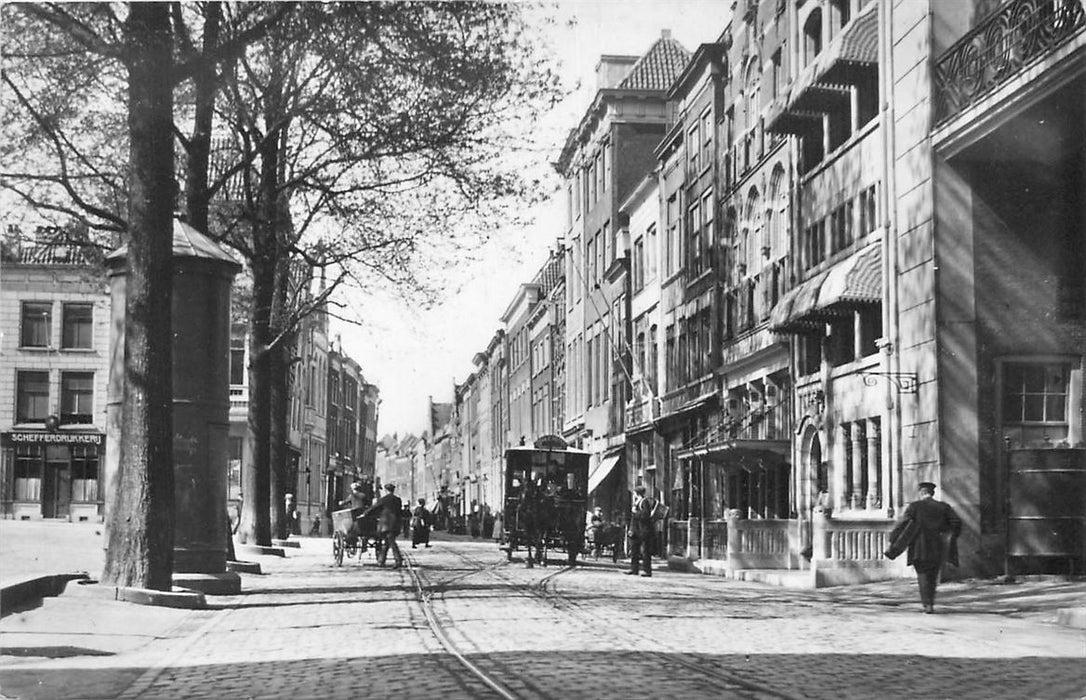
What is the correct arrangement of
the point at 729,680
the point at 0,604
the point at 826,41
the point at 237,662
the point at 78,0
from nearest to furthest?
the point at 729,680, the point at 237,662, the point at 0,604, the point at 78,0, the point at 826,41

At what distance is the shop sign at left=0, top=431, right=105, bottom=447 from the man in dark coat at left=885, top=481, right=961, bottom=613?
4807cm

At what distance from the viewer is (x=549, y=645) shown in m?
12.0

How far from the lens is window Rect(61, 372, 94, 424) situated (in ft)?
197

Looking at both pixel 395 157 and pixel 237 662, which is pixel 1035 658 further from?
pixel 395 157

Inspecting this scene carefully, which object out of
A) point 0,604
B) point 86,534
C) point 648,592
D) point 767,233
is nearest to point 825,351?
point 767,233

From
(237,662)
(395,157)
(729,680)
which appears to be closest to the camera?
(729,680)

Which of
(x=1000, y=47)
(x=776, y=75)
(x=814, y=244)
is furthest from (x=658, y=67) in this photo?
(x=1000, y=47)

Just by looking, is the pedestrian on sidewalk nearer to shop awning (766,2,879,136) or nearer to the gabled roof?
the gabled roof

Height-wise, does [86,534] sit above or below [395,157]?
below

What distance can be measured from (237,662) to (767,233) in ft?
76.5

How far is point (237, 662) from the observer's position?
10.9 metres

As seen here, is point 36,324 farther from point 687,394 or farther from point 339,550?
point 339,550

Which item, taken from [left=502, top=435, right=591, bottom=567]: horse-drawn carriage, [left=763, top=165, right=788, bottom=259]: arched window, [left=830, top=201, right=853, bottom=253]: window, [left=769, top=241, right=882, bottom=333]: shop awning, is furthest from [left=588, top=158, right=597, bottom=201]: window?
[left=769, top=241, right=882, bottom=333]: shop awning

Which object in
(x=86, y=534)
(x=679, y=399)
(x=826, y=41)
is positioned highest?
(x=826, y=41)
